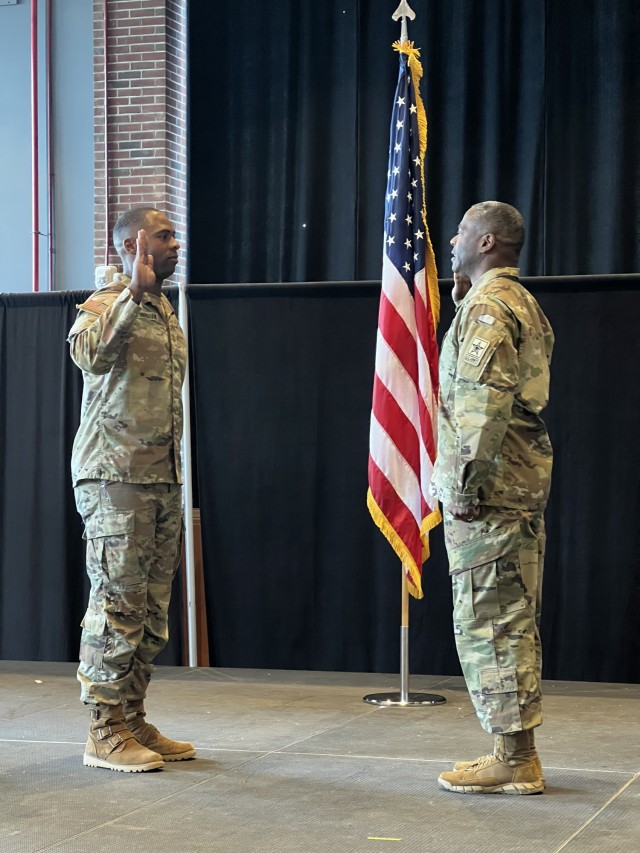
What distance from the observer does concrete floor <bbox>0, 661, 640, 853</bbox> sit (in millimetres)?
3188

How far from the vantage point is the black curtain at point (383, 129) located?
6.22m

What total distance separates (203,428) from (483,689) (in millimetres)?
3033

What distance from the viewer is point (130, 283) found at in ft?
12.7

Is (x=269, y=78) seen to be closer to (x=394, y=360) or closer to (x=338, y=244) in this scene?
(x=338, y=244)

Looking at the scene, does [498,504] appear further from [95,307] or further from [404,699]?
[404,699]

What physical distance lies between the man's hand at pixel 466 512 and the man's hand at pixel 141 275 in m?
1.12

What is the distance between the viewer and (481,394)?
342 centimetres

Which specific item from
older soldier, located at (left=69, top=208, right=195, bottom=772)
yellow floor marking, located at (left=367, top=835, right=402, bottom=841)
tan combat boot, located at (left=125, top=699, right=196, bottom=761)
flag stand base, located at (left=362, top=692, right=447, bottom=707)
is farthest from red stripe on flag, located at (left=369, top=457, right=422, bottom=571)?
yellow floor marking, located at (left=367, top=835, right=402, bottom=841)

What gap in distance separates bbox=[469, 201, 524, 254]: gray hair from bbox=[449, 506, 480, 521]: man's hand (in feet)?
2.52

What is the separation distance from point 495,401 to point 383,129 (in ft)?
11.5

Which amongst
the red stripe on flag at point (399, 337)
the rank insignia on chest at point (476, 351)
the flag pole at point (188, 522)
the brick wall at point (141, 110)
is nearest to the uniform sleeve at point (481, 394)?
the rank insignia on chest at point (476, 351)

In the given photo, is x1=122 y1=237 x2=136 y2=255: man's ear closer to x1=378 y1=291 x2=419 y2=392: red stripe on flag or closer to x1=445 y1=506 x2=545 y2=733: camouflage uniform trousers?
x1=445 y1=506 x2=545 y2=733: camouflage uniform trousers

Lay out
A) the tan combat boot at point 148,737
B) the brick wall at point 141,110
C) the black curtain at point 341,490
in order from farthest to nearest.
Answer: the brick wall at point 141,110 → the black curtain at point 341,490 → the tan combat boot at point 148,737

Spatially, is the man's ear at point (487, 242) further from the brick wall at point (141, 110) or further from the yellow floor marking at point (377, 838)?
the brick wall at point (141, 110)
